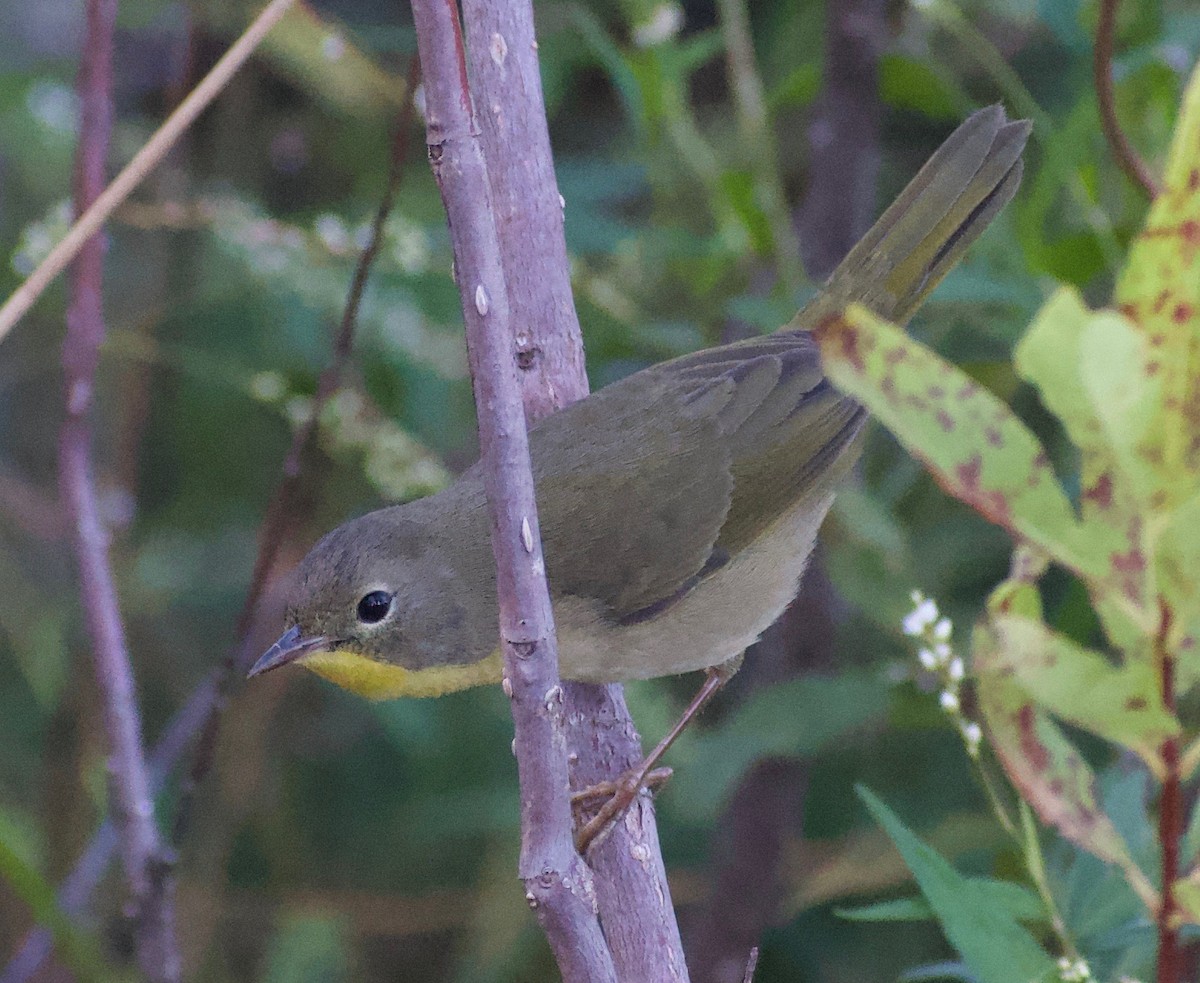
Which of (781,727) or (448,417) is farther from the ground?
(448,417)

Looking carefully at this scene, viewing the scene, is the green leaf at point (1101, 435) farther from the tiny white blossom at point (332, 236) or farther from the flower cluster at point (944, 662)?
the tiny white blossom at point (332, 236)

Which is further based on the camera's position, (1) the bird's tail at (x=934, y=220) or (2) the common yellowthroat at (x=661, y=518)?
(1) the bird's tail at (x=934, y=220)

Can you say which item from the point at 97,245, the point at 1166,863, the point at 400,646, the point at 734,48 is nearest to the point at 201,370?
the point at 97,245

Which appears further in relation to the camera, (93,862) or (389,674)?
(93,862)

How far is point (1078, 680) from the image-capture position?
78 centimetres

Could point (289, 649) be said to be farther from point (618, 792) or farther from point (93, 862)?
point (93, 862)

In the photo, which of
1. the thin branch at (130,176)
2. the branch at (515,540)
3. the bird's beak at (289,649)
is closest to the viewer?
the branch at (515,540)

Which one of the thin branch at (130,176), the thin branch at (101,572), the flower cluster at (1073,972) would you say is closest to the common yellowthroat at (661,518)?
the thin branch at (101,572)

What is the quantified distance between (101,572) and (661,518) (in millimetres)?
845

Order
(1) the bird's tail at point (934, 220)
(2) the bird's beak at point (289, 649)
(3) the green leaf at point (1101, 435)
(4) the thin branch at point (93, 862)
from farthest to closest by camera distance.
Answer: (4) the thin branch at point (93, 862)
(1) the bird's tail at point (934, 220)
(2) the bird's beak at point (289, 649)
(3) the green leaf at point (1101, 435)

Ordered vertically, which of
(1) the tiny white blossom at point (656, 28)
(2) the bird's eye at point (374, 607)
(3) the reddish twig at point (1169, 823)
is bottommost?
(3) the reddish twig at point (1169, 823)

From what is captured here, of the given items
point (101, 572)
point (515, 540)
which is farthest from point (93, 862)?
point (515, 540)

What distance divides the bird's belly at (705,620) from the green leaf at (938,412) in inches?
53.1

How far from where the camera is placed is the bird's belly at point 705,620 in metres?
2.11
